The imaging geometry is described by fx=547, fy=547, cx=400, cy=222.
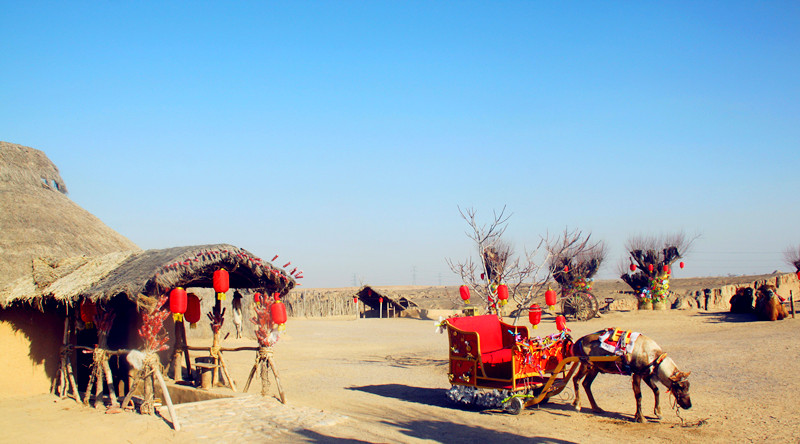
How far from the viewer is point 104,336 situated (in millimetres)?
9625

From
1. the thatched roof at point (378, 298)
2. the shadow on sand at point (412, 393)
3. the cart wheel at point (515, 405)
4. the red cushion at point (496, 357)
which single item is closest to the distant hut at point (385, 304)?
the thatched roof at point (378, 298)

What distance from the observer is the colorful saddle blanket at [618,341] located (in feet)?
26.4

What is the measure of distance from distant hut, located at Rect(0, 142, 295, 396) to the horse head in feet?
21.8

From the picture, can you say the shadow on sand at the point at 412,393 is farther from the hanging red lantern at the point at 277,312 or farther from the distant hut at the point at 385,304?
the distant hut at the point at 385,304

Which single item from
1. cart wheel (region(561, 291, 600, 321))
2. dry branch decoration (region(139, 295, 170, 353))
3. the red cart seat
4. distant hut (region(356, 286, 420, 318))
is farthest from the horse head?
distant hut (region(356, 286, 420, 318))

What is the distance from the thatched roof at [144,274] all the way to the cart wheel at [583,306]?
16.6m

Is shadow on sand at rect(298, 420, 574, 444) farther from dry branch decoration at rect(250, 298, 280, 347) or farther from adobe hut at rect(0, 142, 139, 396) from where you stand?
adobe hut at rect(0, 142, 139, 396)

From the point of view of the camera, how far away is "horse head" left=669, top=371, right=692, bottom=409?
7.53 metres

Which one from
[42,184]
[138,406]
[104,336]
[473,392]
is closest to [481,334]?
[473,392]

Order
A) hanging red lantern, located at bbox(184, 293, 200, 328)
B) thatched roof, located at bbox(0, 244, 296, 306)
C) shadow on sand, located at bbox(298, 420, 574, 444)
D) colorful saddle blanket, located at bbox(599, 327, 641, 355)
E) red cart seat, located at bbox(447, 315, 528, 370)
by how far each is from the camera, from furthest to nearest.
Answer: hanging red lantern, located at bbox(184, 293, 200, 328) < red cart seat, located at bbox(447, 315, 528, 370) < thatched roof, located at bbox(0, 244, 296, 306) < colorful saddle blanket, located at bbox(599, 327, 641, 355) < shadow on sand, located at bbox(298, 420, 574, 444)

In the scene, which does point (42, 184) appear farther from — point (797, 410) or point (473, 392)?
point (797, 410)

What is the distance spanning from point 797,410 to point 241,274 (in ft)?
31.5

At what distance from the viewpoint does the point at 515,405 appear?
865cm

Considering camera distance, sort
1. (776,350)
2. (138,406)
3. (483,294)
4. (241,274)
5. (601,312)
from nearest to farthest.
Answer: (138,406) < (241,274) < (776,350) < (483,294) < (601,312)
